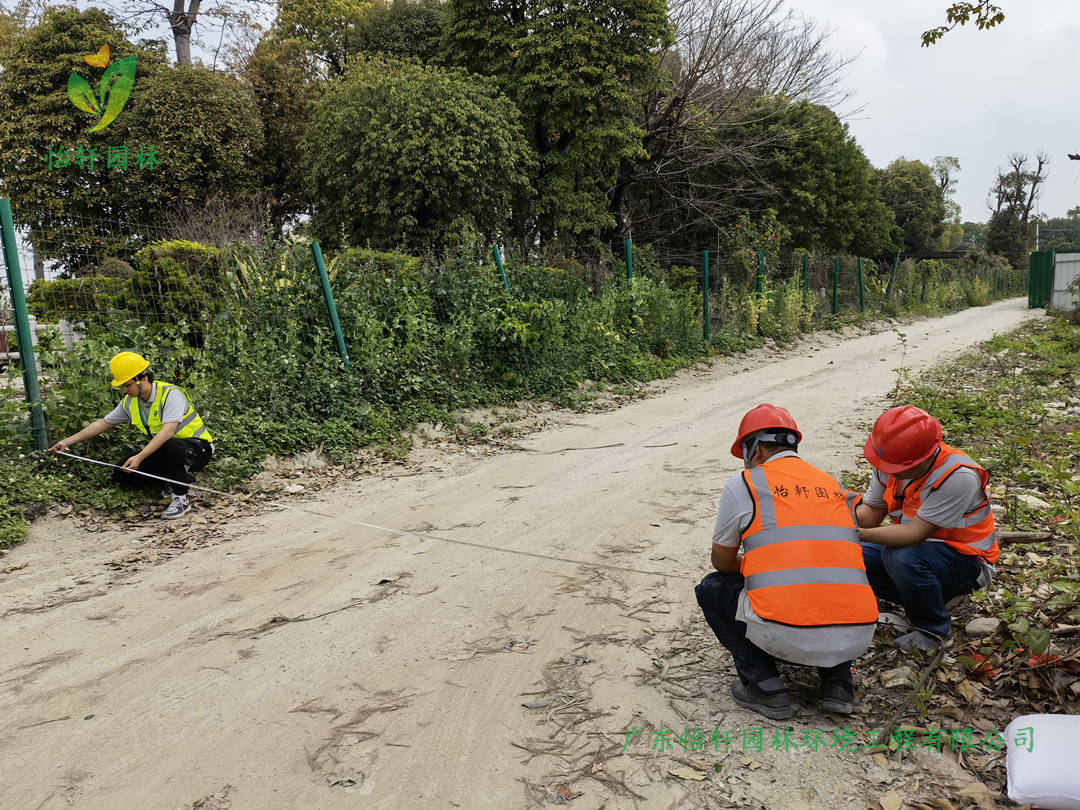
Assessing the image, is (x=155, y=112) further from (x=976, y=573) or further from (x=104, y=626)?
(x=976, y=573)

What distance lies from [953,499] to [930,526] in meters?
0.15

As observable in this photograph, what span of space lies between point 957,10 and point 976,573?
3789 millimetres

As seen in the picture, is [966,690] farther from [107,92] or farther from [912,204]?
[912,204]

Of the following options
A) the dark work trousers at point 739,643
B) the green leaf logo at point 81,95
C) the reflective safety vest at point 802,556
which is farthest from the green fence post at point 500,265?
the green leaf logo at point 81,95

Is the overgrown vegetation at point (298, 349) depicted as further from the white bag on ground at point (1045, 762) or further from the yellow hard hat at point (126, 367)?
the white bag on ground at point (1045, 762)

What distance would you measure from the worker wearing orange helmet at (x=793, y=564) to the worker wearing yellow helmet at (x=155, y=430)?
15.1 ft

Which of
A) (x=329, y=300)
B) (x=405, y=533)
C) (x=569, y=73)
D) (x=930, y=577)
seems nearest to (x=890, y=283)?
(x=569, y=73)

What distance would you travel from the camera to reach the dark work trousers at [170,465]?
18.7 ft

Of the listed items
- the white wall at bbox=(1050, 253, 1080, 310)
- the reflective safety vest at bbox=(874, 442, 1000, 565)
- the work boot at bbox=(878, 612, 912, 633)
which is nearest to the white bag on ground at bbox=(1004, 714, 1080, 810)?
the reflective safety vest at bbox=(874, 442, 1000, 565)

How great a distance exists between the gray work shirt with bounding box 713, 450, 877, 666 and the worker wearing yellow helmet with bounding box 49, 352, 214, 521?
4634 millimetres

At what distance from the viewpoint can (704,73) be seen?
18.4 m

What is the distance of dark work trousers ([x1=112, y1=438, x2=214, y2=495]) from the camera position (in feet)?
18.7

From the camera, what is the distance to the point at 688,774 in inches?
101

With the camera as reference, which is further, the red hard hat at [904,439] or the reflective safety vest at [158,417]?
the reflective safety vest at [158,417]
